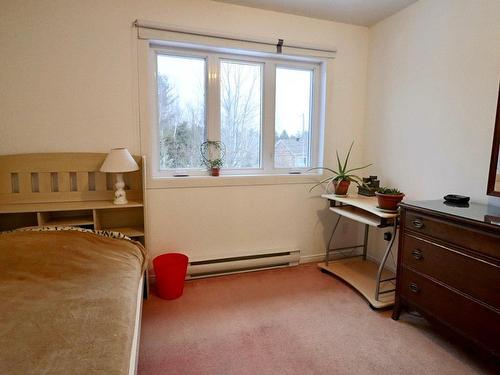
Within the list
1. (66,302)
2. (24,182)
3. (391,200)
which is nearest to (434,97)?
(391,200)

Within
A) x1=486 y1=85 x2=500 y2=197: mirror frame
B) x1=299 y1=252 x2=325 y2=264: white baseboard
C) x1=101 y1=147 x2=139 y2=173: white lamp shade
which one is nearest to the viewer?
x1=486 y1=85 x2=500 y2=197: mirror frame

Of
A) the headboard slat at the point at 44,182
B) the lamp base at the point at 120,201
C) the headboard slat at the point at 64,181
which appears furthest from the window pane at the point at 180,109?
the headboard slat at the point at 44,182

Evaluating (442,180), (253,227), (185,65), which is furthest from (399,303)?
(185,65)

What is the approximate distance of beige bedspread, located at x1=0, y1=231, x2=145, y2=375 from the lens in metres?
0.95

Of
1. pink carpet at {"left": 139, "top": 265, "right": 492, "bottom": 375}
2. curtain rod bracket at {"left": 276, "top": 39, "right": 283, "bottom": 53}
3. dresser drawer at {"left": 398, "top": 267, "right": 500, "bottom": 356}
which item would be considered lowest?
pink carpet at {"left": 139, "top": 265, "right": 492, "bottom": 375}

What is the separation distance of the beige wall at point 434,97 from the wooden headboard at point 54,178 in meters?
2.22

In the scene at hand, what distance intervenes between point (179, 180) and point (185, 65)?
1.02 m

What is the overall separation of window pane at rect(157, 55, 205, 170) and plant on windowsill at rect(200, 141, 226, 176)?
0.18 feet

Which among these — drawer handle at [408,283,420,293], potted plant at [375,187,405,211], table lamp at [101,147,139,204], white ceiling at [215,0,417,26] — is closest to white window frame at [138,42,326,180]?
table lamp at [101,147,139,204]

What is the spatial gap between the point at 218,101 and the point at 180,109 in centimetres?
34

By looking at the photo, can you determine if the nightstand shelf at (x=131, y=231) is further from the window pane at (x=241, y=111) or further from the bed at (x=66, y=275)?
the window pane at (x=241, y=111)

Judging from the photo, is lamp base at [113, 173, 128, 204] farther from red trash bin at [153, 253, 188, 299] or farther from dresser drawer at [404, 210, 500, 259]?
dresser drawer at [404, 210, 500, 259]

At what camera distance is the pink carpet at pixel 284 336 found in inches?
65.1

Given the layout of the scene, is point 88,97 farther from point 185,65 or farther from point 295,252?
point 295,252
